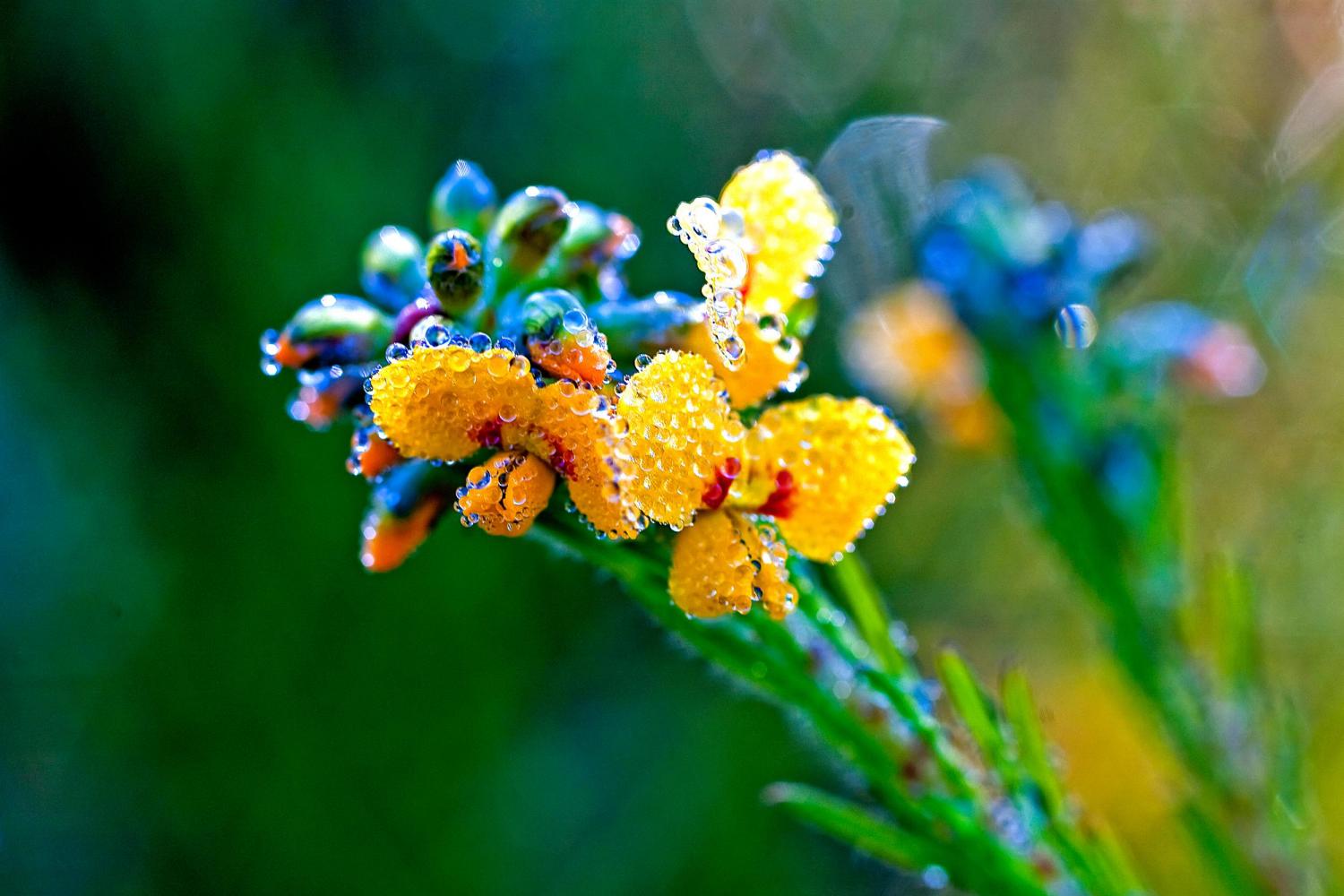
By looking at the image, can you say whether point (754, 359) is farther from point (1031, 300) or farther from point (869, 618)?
point (1031, 300)

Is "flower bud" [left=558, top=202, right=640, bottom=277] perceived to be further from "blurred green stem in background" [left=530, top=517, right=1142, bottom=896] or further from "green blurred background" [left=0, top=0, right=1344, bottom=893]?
"green blurred background" [left=0, top=0, right=1344, bottom=893]

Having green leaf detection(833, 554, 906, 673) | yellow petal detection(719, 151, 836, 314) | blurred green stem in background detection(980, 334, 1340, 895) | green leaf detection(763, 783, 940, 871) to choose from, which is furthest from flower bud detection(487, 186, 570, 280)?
blurred green stem in background detection(980, 334, 1340, 895)

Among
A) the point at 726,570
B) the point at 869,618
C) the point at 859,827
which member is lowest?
the point at 859,827

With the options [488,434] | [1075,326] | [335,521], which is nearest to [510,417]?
[488,434]

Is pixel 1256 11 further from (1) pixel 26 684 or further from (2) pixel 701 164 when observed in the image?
(1) pixel 26 684

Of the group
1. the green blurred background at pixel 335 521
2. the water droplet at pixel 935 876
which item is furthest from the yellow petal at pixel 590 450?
the green blurred background at pixel 335 521

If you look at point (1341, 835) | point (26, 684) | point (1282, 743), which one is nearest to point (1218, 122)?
point (1341, 835)
